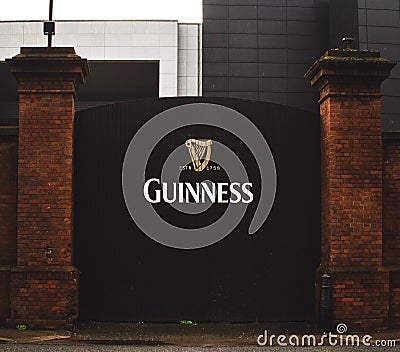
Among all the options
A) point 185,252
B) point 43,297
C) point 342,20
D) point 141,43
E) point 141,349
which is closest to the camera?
point 141,349

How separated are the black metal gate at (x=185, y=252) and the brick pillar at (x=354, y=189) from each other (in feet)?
1.84

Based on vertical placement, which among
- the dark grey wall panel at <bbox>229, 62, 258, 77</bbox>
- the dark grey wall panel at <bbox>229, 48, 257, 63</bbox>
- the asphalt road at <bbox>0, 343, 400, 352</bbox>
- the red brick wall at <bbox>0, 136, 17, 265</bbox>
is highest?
the dark grey wall panel at <bbox>229, 48, 257, 63</bbox>

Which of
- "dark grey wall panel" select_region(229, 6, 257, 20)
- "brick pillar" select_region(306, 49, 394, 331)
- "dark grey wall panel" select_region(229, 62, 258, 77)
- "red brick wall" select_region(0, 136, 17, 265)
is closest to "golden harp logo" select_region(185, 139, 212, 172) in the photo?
→ "brick pillar" select_region(306, 49, 394, 331)

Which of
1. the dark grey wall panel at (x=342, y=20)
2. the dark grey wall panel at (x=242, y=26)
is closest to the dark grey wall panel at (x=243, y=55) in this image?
the dark grey wall panel at (x=242, y=26)

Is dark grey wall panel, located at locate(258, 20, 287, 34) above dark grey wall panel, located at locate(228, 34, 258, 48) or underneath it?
above

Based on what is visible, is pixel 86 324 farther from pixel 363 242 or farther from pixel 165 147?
pixel 363 242

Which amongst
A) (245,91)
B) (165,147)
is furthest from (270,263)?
(245,91)

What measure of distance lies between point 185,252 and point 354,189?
2919 mm

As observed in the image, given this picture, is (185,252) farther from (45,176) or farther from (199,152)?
(45,176)

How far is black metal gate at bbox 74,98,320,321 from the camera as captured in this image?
13.1 metres

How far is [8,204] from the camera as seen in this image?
12828 mm

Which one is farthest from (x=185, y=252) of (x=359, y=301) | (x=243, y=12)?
(x=243, y=12)

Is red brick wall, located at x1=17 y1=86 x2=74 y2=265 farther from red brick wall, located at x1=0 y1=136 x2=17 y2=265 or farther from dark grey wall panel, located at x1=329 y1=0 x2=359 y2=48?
dark grey wall panel, located at x1=329 y1=0 x2=359 y2=48

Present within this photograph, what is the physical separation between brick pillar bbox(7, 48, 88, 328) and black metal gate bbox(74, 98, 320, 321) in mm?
538
